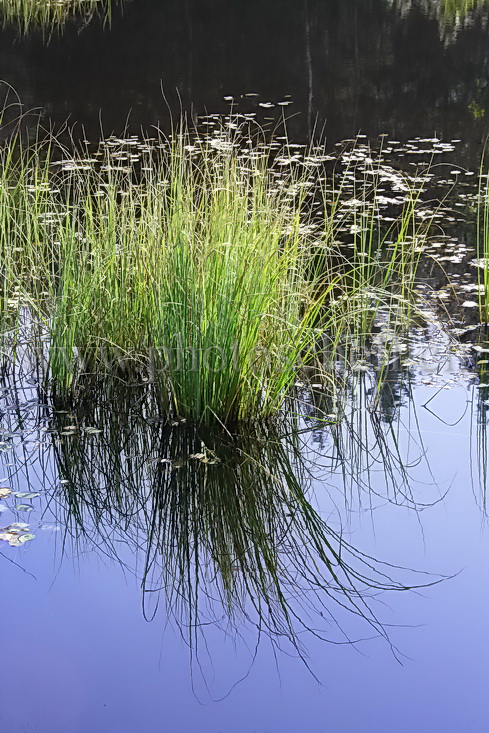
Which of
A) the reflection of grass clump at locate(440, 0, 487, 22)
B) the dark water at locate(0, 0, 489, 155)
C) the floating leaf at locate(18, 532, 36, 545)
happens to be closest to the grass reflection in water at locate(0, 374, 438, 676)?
the floating leaf at locate(18, 532, 36, 545)

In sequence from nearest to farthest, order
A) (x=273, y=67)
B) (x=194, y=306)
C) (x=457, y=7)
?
1. (x=194, y=306)
2. (x=273, y=67)
3. (x=457, y=7)

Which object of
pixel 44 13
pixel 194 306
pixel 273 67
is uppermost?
pixel 44 13

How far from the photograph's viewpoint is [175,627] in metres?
2.64

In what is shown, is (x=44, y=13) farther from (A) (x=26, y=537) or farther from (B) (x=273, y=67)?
(A) (x=26, y=537)

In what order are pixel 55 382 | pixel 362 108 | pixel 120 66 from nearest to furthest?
pixel 55 382
pixel 362 108
pixel 120 66

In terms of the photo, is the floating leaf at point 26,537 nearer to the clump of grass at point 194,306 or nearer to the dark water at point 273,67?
the clump of grass at point 194,306

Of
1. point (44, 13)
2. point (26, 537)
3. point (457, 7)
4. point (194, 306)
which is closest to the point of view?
point (26, 537)

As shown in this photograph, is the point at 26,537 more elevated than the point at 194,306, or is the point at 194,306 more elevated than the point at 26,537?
the point at 194,306

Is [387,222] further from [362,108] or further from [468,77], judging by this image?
[468,77]

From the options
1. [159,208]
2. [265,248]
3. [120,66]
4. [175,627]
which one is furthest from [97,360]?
[120,66]

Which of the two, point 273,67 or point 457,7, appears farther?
point 457,7

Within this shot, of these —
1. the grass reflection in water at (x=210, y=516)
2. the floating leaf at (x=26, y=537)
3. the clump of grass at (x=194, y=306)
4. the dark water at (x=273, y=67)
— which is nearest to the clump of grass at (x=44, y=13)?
the dark water at (x=273, y=67)

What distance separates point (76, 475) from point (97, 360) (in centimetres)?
79

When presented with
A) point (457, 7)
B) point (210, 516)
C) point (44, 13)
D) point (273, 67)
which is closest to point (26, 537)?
point (210, 516)
